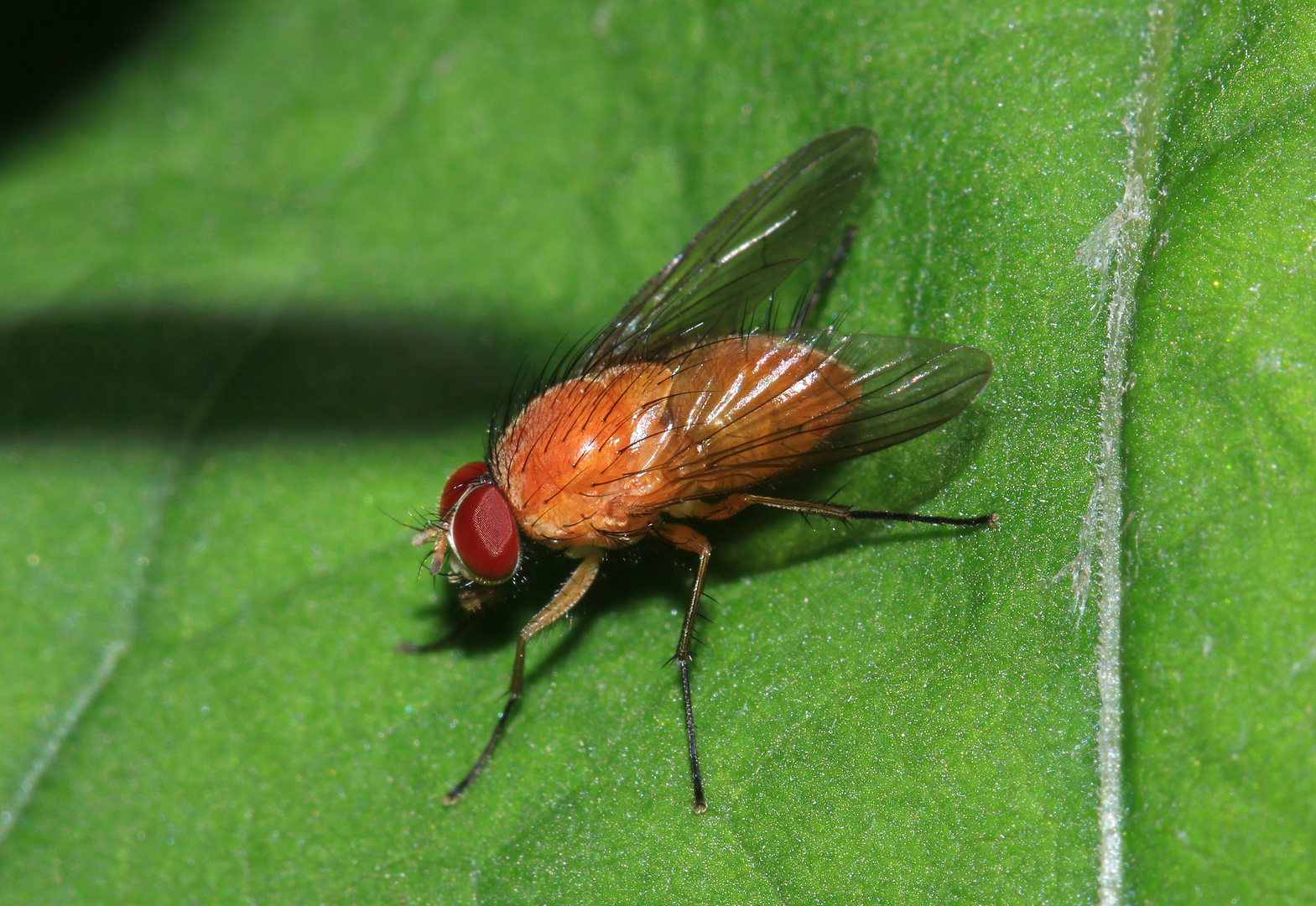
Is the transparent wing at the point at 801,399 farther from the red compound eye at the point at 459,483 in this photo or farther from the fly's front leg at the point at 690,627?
the red compound eye at the point at 459,483

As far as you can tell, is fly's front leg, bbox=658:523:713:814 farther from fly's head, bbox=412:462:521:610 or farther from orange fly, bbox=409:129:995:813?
fly's head, bbox=412:462:521:610

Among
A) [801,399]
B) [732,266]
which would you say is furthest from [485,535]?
[732,266]

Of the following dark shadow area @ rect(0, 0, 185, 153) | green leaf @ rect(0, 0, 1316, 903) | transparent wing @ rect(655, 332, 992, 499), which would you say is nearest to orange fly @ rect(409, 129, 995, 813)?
transparent wing @ rect(655, 332, 992, 499)

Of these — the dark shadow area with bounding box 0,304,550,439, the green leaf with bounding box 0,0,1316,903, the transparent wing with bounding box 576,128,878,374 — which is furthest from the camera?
the dark shadow area with bounding box 0,304,550,439

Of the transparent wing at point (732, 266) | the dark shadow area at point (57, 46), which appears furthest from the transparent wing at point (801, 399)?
the dark shadow area at point (57, 46)

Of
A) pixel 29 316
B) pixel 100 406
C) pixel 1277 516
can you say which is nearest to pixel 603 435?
pixel 1277 516
